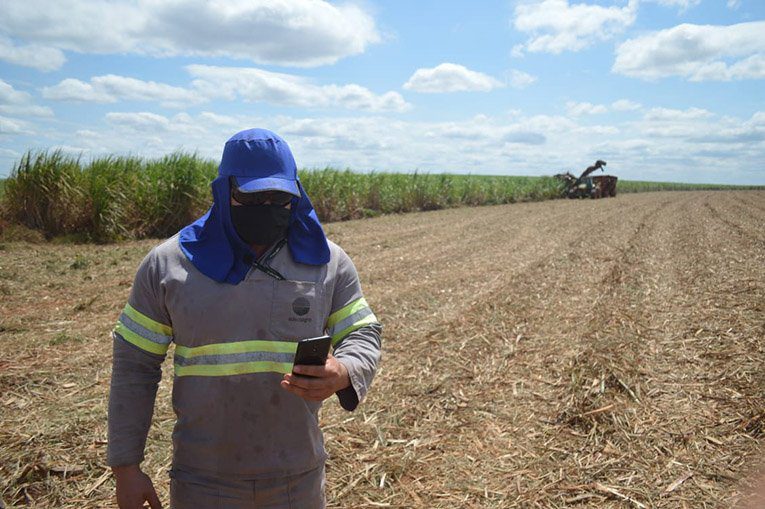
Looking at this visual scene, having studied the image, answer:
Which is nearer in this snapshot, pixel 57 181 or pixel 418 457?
pixel 418 457

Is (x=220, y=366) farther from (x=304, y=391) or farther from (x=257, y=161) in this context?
(x=257, y=161)

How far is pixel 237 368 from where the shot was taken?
1.83 meters

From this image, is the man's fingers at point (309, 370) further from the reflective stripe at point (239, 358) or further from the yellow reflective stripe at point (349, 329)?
the yellow reflective stripe at point (349, 329)

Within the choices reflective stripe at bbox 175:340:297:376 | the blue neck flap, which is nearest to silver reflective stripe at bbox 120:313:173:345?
reflective stripe at bbox 175:340:297:376

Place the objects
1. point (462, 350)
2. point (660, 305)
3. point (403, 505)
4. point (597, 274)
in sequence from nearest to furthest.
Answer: point (403, 505) < point (462, 350) < point (660, 305) < point (597, 274)

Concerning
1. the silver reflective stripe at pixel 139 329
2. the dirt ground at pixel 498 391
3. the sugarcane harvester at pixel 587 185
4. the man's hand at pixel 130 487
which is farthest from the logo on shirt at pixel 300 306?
the sugarcane harvester at pixel 587 185

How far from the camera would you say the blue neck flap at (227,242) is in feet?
6.08

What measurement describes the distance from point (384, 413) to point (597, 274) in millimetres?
6472

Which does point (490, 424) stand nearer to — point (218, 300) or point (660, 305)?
point (218, 300)

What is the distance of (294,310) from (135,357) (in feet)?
1.79

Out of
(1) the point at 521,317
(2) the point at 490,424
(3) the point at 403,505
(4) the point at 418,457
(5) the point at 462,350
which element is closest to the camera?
(3) the point at 403,505

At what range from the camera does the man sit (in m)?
1.83

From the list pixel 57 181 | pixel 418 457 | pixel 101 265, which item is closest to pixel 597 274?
pixel 418 457

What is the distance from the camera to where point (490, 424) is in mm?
4398
